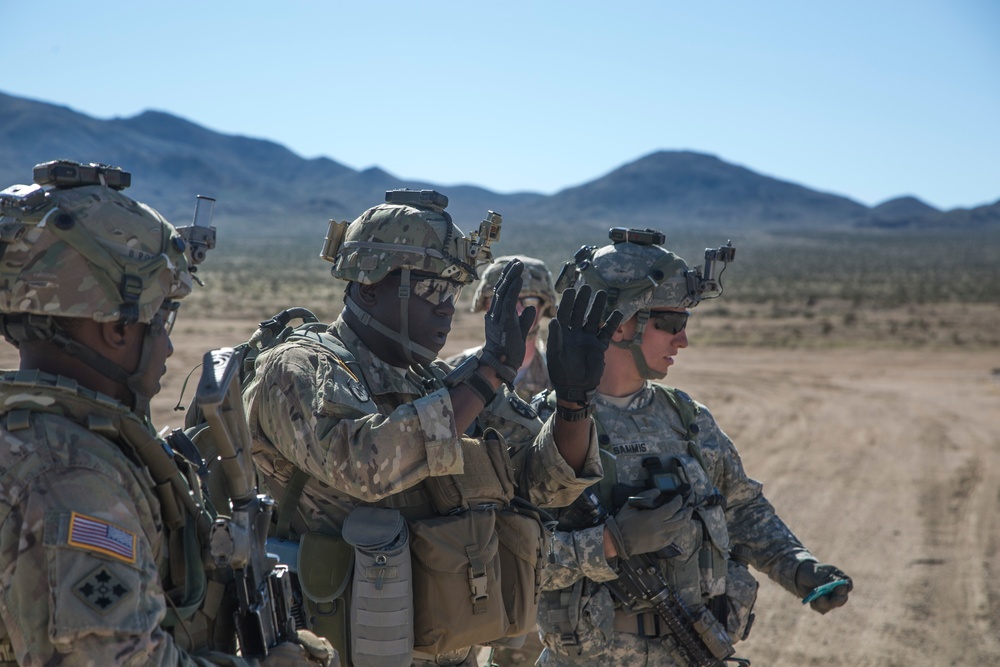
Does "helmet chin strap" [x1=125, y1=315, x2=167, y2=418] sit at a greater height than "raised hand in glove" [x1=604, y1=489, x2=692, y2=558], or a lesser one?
greater

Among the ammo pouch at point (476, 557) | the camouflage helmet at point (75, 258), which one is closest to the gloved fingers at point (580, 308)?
the ammo pouch at point (476, 557)

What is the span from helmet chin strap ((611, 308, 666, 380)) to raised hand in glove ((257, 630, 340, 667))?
2049mm

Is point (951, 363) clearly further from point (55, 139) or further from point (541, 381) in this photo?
point (55, 139)

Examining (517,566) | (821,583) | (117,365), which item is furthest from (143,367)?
(821,583)

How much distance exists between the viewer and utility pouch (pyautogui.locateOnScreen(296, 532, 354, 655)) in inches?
124

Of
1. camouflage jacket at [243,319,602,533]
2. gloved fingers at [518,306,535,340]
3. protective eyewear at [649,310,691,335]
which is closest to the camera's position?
camouflage jacket at [243,319,602,533]

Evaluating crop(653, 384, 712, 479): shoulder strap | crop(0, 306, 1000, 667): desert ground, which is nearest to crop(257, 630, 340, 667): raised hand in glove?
crop(653, 384, 712, 479): shoulder strap

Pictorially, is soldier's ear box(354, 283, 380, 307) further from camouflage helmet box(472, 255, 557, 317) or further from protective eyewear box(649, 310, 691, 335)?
camouflage helmet box(472, 255, 557, 317)

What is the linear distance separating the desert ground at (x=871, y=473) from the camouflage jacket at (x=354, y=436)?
16.2 ft

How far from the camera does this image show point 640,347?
4.27 meters

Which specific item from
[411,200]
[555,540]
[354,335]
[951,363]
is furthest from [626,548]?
[951,363]

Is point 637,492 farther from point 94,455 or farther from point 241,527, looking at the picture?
point 94,455

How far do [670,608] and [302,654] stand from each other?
6.14 feet

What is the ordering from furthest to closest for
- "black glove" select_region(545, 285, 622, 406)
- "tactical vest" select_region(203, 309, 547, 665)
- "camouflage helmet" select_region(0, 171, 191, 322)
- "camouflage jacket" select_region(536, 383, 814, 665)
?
"camouflage jacket" select_region(536, 383, 814, 665) < "black glove" select_region(545, 285, 622, 406) < "tactical vest" select_region(203, 309, 547, 665) < "camouflage helmet" select_region(0, 171, 191, 322)
